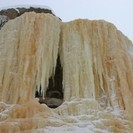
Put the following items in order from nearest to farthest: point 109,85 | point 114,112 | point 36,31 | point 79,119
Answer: point 79,119 < point 114,112 < point 109,85 < point 36,31

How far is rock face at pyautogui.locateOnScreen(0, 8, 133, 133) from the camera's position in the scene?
9.41 meters

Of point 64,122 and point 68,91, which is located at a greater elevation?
point 68,91

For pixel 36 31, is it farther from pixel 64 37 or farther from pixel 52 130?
pixel 52 130

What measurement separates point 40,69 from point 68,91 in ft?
3.18

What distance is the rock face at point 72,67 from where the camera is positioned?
9.41m

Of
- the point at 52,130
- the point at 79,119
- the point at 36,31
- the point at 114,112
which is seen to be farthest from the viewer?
the point at 36,31

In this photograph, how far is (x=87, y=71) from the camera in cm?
1058

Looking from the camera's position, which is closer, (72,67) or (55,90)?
(72,67)

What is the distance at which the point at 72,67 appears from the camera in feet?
35.3

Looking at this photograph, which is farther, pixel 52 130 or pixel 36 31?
pixel 36 31

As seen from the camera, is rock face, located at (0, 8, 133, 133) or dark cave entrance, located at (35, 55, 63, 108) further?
dark cave entrance, located at (35, 55, 63, 108)

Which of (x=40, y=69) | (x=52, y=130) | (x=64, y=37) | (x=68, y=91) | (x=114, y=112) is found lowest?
(x=52, y=130)

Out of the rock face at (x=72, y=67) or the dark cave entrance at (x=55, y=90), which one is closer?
the rock face at (x=72, y=67)

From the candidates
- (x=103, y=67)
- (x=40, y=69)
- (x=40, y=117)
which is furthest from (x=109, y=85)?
(x=40, y=117)
